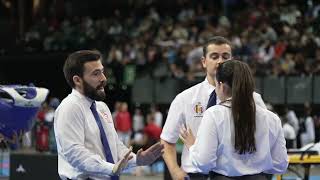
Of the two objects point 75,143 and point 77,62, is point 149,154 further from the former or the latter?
point 77,62

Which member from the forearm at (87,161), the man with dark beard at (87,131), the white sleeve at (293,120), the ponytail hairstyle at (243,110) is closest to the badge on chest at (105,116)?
the man with dark beard at (87,131)

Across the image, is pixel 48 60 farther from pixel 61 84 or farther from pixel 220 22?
pixel 220 22

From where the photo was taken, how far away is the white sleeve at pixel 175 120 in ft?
19.0

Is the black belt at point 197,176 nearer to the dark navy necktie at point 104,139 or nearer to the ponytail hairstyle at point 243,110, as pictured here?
the dark navy necktie at point 104,139

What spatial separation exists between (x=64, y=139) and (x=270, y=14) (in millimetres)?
19714

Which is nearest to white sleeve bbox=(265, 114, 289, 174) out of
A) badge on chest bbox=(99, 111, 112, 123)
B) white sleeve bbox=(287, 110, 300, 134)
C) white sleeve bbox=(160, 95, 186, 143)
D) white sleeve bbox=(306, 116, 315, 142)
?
white sleeve bbox=(160, 95, 186, 143)

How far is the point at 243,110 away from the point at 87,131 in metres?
1.14

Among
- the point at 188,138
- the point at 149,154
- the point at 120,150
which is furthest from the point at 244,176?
the point at 120,150

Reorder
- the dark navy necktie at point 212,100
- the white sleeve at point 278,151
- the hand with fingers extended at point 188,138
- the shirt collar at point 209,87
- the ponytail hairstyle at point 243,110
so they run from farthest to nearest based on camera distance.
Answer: the shirt collar at point 209,87 → the dark navy necktie at point 212,100 → the hand with fingers extended at point 188,138 → the white sleeve at point 278,151 → the ponytail hairstyle at point 243,110

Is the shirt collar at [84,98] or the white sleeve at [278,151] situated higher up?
the shirt collar at [84,98]

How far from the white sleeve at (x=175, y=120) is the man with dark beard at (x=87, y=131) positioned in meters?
0.54

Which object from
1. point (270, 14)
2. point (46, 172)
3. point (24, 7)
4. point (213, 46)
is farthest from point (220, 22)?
point (213, 46)

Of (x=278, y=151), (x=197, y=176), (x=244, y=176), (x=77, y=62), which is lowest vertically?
(x=197, y=176)

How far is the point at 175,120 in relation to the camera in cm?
580
